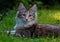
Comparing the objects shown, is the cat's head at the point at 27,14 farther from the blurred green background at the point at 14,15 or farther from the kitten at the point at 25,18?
the blurred green background at the point at 14,15

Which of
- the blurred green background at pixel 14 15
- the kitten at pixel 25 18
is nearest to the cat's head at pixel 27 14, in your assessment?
the kitten at pixel 25 18

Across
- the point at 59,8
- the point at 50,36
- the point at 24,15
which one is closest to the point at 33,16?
the point at 24,15

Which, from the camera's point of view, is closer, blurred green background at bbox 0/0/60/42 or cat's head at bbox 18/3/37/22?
blurred green background at bbox 0/0/60/42

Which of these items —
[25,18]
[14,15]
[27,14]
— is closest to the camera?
[25,18]

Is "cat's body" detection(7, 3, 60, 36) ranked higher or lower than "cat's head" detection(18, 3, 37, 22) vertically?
lower

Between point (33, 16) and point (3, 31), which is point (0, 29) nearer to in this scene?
point (3, 31)

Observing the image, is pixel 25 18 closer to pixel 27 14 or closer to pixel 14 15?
pixel 27 14

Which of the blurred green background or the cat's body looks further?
the cat's body

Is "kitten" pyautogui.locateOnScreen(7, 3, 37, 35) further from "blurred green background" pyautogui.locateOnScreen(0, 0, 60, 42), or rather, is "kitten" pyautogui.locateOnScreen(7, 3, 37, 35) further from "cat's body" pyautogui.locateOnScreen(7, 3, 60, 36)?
"blurred green background" pyautogui.locateOnScreen(0, 0, 60, 42)

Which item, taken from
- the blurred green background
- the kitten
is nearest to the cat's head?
the kitten

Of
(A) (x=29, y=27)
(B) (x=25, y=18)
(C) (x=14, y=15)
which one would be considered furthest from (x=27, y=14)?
(C) (x=14, y=15)

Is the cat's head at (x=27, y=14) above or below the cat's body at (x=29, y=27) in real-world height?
above

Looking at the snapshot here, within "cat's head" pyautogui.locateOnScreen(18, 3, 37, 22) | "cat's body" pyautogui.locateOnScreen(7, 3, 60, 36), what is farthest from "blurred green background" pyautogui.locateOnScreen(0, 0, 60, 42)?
"cat's head" pyautogui.locateOnScreen(18, 3, 37, 22)

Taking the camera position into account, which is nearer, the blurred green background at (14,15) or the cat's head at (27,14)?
the blurred green background at (14,15)
